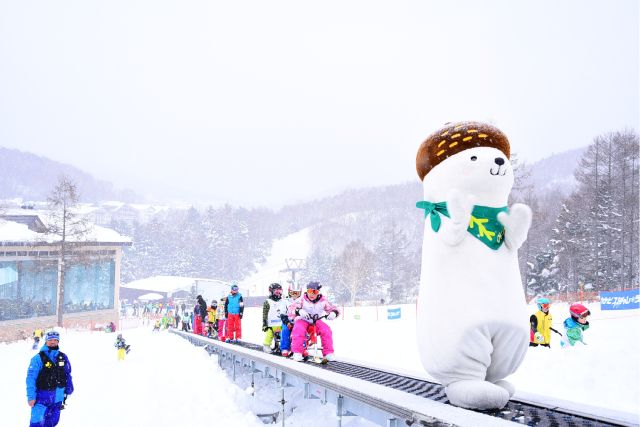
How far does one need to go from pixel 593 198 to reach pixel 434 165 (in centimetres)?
3707

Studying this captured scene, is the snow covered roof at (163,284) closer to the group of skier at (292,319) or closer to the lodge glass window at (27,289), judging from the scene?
the lodge glass window at (27,289)

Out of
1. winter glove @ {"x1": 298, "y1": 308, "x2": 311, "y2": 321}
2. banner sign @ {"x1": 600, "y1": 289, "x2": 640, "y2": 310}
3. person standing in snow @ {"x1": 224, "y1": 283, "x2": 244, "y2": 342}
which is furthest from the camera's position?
banner sign @ {"x1": 600, "y1": 289, "x2": 640, "y2": 310}

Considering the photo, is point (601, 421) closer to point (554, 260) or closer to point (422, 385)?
point (422, 385)

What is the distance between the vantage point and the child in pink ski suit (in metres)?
8.54

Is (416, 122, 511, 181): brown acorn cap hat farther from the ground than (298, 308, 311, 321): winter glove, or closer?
farther from the ground

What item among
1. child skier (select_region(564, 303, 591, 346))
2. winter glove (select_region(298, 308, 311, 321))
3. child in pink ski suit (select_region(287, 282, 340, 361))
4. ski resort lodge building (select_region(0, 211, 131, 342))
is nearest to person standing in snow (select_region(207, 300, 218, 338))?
child in pink ski suit (select_region(287, 282, 340, 361))

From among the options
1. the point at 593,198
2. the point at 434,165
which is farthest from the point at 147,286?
the point at 434,165

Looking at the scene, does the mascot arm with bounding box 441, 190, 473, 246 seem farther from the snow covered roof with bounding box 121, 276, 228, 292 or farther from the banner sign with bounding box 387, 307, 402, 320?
the snow covered roof with bounding box 121, 276, 228, 292

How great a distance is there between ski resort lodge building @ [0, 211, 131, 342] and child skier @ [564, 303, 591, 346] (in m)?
28.8

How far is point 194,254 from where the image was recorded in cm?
9481

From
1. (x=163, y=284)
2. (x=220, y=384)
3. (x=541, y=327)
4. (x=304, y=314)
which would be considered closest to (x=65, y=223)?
(x=220, y=384)

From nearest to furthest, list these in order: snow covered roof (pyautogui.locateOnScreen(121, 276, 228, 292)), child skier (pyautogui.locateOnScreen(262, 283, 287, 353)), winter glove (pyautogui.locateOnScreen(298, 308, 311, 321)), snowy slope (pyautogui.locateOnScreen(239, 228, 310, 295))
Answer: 1. winter glove (pyautogui.locateOnScreen(298, 308, 311, 321))
2. child skier (pyautogui.locateOnScreen(262, 283, 287, 353))
3. snow covered roof (pyautogui.locateOnScreen(121, 276, 228, 292))
4. snowy slope (pyautogui.locateOnScreen(239, 228, 310, 295))

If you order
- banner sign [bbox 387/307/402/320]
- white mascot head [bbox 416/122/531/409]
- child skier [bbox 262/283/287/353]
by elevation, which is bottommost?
banner sign [bbox 387/307/402/320]

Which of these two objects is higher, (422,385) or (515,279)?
(515,279)
